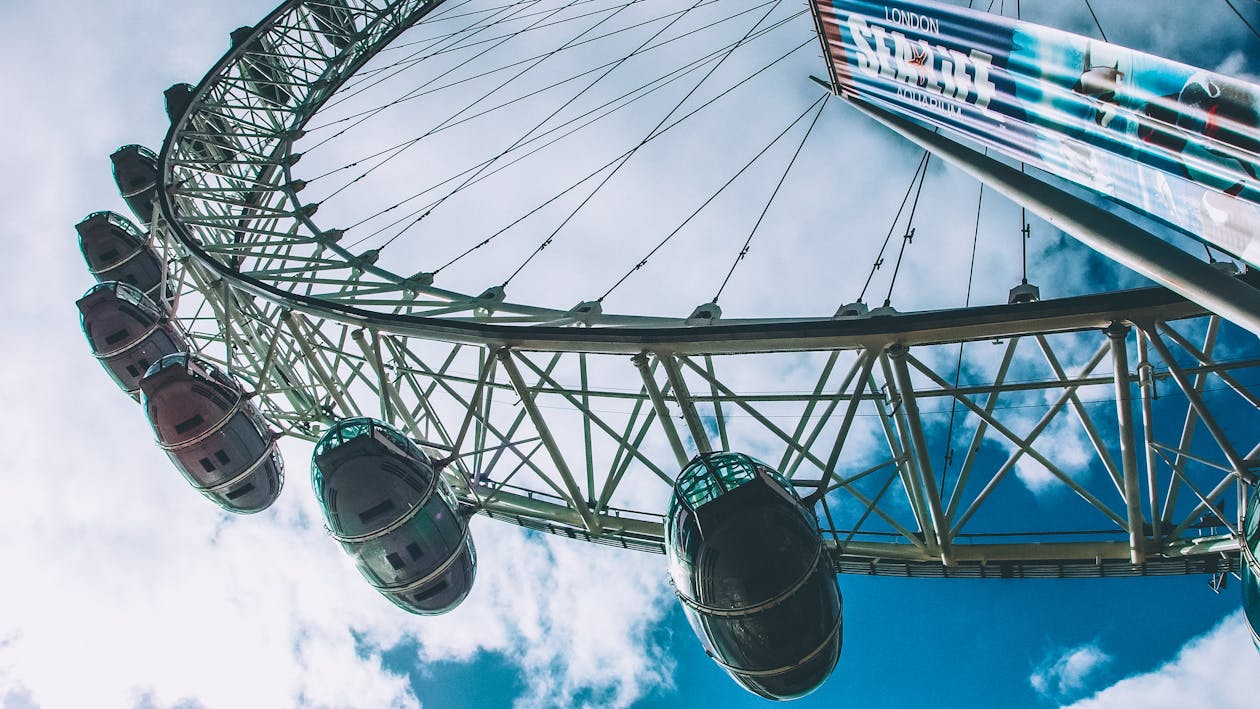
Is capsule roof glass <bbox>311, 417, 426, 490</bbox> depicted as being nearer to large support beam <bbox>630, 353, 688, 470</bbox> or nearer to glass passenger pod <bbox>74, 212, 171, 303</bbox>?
large support beam <bbox>630, 353, 688, 470</bbox>

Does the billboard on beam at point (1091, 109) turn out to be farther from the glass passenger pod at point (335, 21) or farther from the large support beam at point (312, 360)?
the glass passenger pod at point (335, 21)

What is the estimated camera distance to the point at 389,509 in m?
12.9

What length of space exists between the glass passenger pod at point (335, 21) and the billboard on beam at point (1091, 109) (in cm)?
2187

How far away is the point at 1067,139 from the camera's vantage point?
7.23 meters

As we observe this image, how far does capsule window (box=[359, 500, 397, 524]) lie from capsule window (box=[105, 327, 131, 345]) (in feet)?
33.3

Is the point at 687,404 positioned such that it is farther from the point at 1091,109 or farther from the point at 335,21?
the point at 335,21

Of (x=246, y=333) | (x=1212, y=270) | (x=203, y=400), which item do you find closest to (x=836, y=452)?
(x=1212, y=270)

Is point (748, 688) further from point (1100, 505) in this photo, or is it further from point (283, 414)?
point (283, 414)

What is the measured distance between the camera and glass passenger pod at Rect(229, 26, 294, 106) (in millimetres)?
26406

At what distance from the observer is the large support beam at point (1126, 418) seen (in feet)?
34.1

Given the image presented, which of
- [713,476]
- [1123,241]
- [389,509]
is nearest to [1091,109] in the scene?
[1123,241]

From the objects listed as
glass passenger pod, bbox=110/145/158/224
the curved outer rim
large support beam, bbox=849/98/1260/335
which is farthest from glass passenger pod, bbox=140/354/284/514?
large support beam, bbox=849/98/1260/335

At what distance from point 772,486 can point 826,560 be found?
997 mm

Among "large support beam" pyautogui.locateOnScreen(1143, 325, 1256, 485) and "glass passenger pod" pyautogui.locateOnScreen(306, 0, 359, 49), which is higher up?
"glass passenger pod" pyautogui.locateOnScreen(306, 0, 359, 49)
